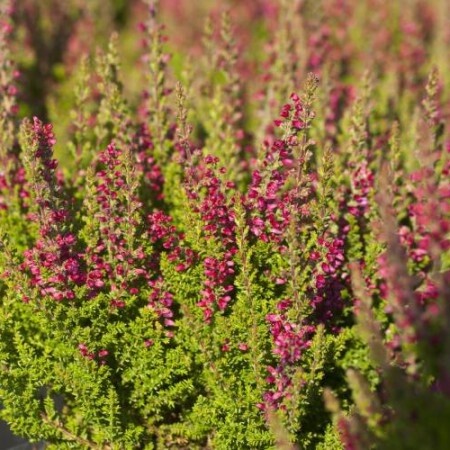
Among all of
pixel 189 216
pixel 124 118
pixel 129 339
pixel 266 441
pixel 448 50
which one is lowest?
pixel 266 441

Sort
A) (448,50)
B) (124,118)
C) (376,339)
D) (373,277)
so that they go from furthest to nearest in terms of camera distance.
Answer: (448,50) → (124,118) → (373,277) → (376,339)

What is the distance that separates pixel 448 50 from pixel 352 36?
125 centimetres

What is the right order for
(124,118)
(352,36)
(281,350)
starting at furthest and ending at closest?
(352,36) → (124,118) → (281,350)

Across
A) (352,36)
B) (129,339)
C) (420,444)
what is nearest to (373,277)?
(129,339)

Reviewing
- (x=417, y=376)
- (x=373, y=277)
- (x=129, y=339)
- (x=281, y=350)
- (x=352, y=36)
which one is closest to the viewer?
(x=417, y=376)

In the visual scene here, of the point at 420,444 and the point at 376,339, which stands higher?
the point at 376,339

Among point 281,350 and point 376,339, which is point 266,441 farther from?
point 376,339

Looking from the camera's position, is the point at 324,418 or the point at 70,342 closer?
the point at 70,342

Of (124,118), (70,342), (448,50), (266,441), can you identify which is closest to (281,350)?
(266,441)

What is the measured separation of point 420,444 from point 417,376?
81cm

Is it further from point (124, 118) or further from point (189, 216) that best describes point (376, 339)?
point (124, 118)

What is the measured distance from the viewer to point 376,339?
2373mm

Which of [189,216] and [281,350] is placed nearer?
[281,350]

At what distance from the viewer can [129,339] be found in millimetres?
Answer: 3186
